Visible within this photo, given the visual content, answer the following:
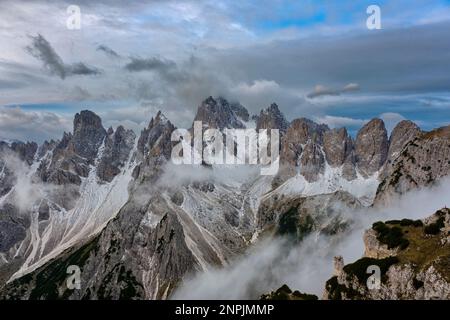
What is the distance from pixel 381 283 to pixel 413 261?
795cm

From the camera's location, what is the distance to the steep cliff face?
10756 cm

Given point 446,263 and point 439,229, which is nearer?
point 446,263

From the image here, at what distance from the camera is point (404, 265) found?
11556 centimetres

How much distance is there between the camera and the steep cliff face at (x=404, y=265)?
108 m
